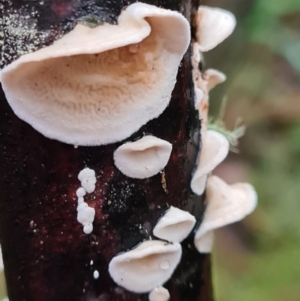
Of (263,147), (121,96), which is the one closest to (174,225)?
(121,96)

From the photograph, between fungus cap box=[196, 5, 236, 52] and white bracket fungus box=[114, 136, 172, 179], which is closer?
white bracket fungus box=[114, 136, 172, 179]

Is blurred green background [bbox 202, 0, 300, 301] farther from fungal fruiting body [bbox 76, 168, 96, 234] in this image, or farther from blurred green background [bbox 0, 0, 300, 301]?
fungal fruiting body [bbox 76, 168, 96, 234]

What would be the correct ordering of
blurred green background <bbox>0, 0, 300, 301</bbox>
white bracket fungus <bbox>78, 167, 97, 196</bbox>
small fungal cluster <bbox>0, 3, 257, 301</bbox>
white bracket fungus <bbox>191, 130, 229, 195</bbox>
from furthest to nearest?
blurred green background <bbox>0, 0, 300, 301</bbox>
white bracket fungus <bbox>191, 130, 229, 195</bbox>
white bracket fungus <bbox>78, 167, 97, 196</bbox>
small fungal cluster <bbox>0, 3, 257, 301</bbox>

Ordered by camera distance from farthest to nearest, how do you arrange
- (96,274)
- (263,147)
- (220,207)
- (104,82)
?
1. (263,147)
2. (220,207)
3. (96,274)
4. (104,82)

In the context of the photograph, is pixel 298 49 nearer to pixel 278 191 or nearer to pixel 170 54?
pixel 278 191

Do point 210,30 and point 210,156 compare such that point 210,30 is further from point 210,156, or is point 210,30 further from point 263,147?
point 263,147

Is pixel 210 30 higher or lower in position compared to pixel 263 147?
higher

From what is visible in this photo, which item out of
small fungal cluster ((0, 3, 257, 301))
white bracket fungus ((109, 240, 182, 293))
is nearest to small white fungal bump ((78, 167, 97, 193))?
small fungal cluster ((0, 3, 257, 301))
